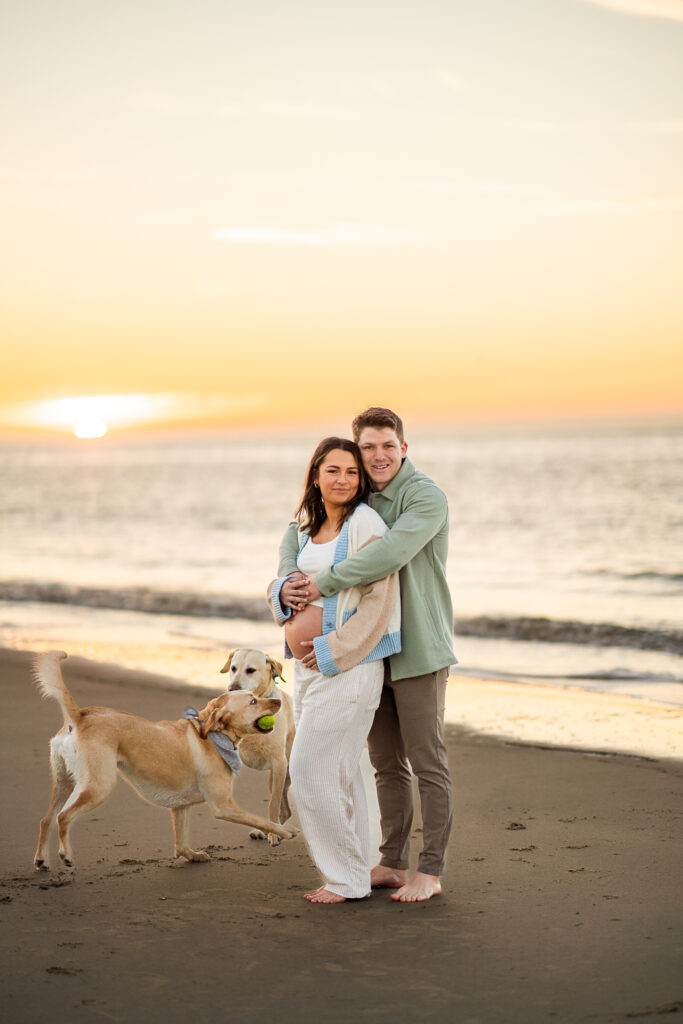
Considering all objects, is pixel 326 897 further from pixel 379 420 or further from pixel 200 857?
pixel 379 420

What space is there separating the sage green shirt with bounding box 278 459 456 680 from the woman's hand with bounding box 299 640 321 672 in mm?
237

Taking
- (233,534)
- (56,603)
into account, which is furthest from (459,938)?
(233,534)

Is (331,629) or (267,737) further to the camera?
(267,737)

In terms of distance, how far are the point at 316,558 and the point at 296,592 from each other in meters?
0.19

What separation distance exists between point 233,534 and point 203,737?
23.2 meters

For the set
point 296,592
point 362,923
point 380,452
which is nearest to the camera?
point 362,923

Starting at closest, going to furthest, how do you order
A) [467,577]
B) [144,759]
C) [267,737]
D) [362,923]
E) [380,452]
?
[362,923] → [380,452] → [144,759] → [267,737] → [467,577]

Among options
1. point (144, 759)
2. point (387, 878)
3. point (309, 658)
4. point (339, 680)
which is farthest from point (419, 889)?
point (144, 759)

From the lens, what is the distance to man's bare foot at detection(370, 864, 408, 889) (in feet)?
14.9

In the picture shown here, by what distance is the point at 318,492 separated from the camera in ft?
14.9

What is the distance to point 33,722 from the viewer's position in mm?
7547

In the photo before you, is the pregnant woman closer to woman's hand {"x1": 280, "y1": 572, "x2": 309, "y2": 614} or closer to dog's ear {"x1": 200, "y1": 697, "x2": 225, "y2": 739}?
woman's hand {"x1": 280, "y1": 572, "x2": 309, "y2": 614}

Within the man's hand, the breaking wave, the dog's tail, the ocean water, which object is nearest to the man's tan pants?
the man's hand

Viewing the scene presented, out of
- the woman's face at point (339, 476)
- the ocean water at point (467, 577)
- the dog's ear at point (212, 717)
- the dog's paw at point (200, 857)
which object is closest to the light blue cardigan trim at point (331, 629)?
the woman's face at point (339, 476)
